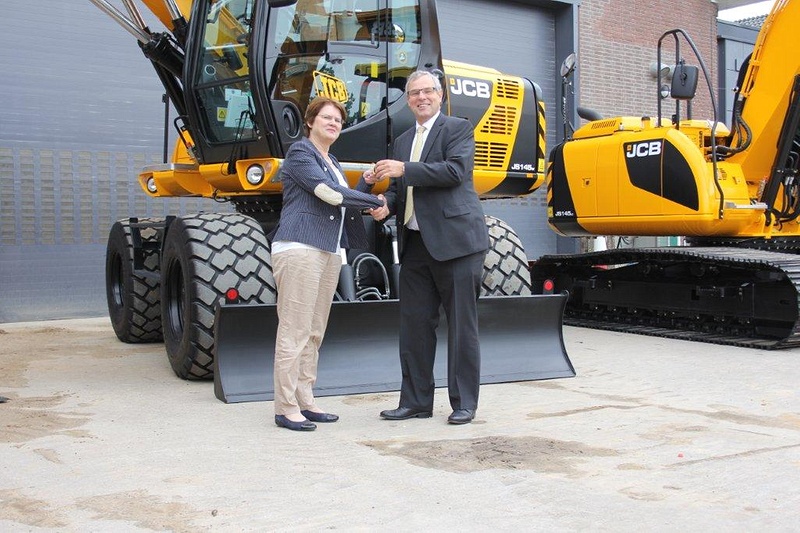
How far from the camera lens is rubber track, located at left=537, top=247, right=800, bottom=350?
8359mm

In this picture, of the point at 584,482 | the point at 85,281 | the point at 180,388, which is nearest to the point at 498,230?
the point at 180,388

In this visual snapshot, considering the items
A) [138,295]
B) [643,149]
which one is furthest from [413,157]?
[643,149]

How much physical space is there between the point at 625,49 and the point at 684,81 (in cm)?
851

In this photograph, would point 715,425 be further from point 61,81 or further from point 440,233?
point 61,81

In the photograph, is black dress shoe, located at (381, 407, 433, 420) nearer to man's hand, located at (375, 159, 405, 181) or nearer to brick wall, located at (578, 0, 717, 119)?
man's hand, located at (375, 159, 405, 181)

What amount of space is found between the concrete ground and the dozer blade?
155 millimetres

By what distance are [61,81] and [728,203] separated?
7.37 metres

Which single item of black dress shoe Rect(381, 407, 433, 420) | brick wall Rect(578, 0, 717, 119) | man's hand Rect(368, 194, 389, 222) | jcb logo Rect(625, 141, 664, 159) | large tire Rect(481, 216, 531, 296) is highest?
brick wall Rect(578, 0, 717, 119)

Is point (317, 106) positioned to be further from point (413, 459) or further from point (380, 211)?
point (413, 459)

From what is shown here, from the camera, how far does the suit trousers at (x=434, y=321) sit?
5246 mm

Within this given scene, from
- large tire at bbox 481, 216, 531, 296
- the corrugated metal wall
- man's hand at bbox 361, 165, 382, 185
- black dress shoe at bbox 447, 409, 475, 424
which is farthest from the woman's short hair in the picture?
the corrugated metal wall

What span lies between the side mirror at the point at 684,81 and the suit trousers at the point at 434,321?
14.8 ft

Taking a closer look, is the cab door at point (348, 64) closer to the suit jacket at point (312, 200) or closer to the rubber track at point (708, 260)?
the suit jacket at point (312, 200)

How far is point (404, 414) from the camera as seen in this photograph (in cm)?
536
